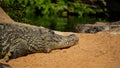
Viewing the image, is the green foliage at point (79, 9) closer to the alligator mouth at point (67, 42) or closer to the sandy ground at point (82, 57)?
the sandy ground at point (82, 57)

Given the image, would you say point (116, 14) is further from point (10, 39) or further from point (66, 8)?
point (10, 39)

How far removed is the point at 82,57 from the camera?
6.75 metres

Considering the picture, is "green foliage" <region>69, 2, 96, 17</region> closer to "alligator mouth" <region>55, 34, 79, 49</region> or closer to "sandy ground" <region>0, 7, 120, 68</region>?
"sandy ground" <region>0, 7, 120, 68</region>

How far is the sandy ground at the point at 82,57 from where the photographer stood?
6258 millimetres

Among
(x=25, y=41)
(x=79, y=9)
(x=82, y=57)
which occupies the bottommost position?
(x=79, y=9)

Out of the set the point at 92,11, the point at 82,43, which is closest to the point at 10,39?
the point at 82,43

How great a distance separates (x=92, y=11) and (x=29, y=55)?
17.8 meters

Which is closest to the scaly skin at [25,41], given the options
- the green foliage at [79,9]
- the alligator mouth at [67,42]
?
the alligator mouth at [67,42]

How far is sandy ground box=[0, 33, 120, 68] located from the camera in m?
6.26

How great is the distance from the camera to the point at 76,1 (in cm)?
2528

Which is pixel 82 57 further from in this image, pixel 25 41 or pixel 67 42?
pixel 25 41

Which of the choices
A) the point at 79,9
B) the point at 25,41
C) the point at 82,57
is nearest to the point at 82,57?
the point at 82,57

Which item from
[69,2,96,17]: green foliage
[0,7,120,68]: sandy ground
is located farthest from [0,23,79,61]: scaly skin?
[69,2,96,17]: green foliage

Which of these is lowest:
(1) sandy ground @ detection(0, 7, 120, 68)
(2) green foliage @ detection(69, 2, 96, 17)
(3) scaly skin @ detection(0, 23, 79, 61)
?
(2) green foliage @ detection(69, 2, 96, 17)
